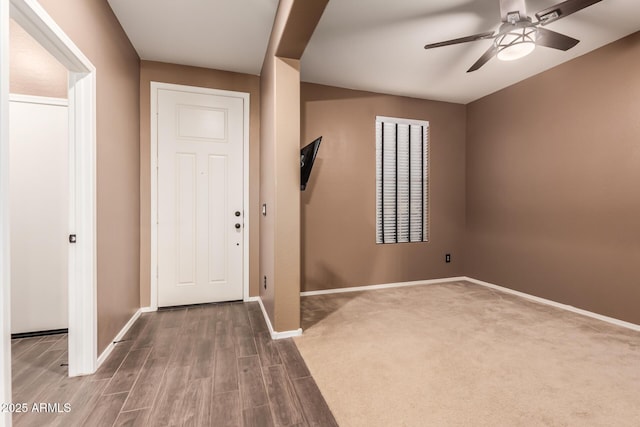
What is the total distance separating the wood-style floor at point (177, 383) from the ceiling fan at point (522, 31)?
2848mm

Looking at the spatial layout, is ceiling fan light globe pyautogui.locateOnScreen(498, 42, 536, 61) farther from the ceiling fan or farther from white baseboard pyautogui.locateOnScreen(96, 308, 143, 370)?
white baseboard pyautogui.locateOnScreen(96, 308, 143, 370)

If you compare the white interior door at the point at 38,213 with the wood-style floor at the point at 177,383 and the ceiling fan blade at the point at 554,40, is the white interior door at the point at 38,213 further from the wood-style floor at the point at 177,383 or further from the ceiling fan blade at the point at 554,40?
the ceiling fan blade at the point at 554,40

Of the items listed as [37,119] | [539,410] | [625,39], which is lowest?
[539,410]

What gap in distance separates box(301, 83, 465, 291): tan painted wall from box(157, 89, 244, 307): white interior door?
0.92 metres

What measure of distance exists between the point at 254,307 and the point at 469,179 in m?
3.79

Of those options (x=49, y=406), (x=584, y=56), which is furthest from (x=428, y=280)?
(x=49, y=406)

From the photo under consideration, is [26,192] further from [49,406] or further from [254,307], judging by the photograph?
[254,307]

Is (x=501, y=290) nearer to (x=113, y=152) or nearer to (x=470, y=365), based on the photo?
(x=470, y=365)

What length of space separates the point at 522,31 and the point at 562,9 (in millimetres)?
248

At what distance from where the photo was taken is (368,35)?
8.96 feet

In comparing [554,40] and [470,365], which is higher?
[554,40]

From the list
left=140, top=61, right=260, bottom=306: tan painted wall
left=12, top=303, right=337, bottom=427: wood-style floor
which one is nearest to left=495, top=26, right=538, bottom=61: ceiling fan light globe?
left=140, top=61, right=260, bottom=306: tan painted wall

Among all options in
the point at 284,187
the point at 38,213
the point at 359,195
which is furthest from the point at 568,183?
the point at 38,213

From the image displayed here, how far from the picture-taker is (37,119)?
254 cm
